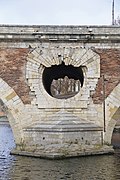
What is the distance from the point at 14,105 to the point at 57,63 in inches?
88.4

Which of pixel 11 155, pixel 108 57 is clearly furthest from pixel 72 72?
pixel 11 155

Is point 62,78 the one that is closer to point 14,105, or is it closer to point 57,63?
point 57,63

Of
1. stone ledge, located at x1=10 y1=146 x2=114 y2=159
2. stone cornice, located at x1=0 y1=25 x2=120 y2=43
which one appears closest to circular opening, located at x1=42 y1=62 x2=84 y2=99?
stone cornice, located at x1=0 y1=25 x2=120 y2=43

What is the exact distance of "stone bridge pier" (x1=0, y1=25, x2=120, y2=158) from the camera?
1845 cm

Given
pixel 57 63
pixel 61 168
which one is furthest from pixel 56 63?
pixel 61 168

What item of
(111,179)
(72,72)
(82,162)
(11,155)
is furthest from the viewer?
(72,72)

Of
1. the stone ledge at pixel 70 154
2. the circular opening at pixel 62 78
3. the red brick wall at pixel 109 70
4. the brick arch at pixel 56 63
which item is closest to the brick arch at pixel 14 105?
the brick arch at pixel 56 63

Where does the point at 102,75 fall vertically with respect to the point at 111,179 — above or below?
above

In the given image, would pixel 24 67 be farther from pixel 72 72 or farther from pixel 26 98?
pixel 72 72

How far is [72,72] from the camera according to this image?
24016 millimetres

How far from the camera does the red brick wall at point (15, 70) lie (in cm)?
1853

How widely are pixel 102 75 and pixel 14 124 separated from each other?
3.79 meters

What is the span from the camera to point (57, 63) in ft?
61.6

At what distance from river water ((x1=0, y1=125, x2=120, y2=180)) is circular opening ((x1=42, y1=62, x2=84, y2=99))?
4423 millimetres
